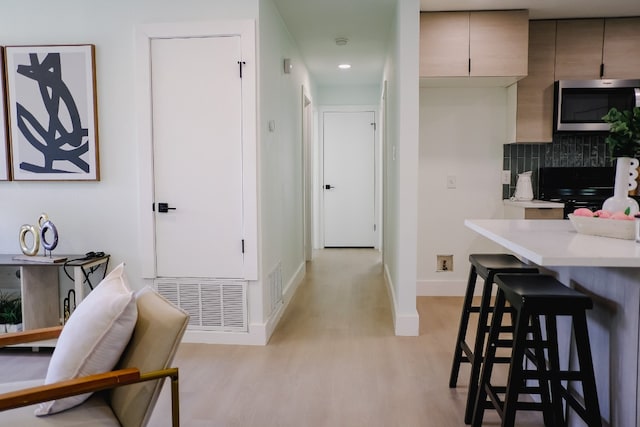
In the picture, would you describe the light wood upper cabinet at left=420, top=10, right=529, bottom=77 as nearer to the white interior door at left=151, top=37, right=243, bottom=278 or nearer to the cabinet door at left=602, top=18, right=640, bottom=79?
the cabinet door at left=602, top=18, right=640, bottom=79

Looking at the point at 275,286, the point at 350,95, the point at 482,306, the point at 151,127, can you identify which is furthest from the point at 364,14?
the point at 350,95

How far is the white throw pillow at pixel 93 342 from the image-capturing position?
4.82 ft

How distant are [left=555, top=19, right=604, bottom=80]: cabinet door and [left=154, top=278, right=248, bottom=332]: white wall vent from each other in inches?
125

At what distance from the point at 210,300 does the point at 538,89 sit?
3.15m

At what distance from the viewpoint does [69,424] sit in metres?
1.42

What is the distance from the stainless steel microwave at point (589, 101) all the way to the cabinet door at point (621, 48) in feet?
0.43

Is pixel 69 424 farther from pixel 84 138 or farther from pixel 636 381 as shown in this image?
pixel 84 138

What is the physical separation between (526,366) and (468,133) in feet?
7.82

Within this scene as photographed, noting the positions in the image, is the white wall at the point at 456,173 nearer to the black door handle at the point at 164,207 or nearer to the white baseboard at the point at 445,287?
the white baseboard at the point at 445,287

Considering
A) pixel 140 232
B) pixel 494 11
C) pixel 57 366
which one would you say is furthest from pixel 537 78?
pixel 57 366

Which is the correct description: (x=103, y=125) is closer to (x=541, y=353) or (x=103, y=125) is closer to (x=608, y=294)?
(x=541, y=353)

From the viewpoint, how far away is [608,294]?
5.76ft

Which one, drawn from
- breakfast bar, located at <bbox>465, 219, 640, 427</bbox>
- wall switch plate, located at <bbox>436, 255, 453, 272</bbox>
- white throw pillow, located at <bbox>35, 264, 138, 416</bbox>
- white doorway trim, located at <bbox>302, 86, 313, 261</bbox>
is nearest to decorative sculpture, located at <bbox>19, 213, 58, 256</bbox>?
white throw pillow, located at <bbox>35, 264, 138, 416</bbox>

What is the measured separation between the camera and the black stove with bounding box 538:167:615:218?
14.1ft
